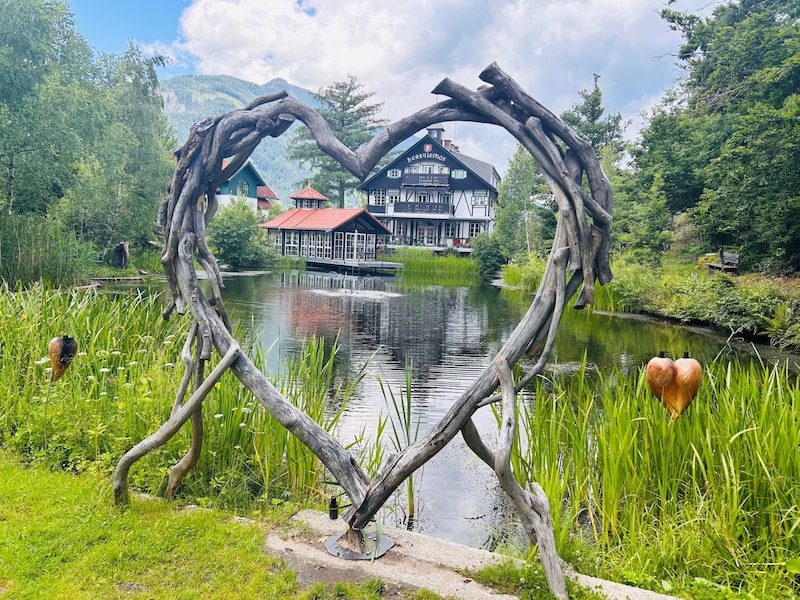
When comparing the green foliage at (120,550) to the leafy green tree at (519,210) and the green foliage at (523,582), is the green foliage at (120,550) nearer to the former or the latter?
the green foliage at (523,582)

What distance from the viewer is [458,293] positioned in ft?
66.6

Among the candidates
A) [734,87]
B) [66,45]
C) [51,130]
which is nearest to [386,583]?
[51,130]

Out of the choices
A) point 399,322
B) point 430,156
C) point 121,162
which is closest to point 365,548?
point 399,322

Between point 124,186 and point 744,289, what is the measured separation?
66.7 ft

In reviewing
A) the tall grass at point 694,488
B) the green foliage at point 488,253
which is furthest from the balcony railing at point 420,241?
the tall grass at point 694,488

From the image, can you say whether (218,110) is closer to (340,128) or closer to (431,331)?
(340,128)

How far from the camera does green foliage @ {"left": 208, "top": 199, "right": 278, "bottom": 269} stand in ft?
91.3

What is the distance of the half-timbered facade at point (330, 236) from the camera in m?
30.2

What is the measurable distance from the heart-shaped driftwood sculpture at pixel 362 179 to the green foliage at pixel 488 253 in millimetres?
27016

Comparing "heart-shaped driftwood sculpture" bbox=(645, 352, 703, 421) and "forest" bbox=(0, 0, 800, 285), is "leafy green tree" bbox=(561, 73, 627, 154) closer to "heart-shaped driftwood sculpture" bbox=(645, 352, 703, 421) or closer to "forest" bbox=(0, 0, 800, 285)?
"forest" bbox=(0, 0, 800, 285)

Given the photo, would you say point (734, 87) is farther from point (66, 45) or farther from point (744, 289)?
point (66, 45)

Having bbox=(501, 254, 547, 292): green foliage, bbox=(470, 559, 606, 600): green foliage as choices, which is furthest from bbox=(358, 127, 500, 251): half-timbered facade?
bbox=(470, 559, 606, 600): green foliage

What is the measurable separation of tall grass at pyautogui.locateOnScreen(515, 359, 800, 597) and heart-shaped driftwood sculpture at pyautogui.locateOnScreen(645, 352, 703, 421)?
0.32 meters

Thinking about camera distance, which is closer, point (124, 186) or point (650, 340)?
point (650, 340)
